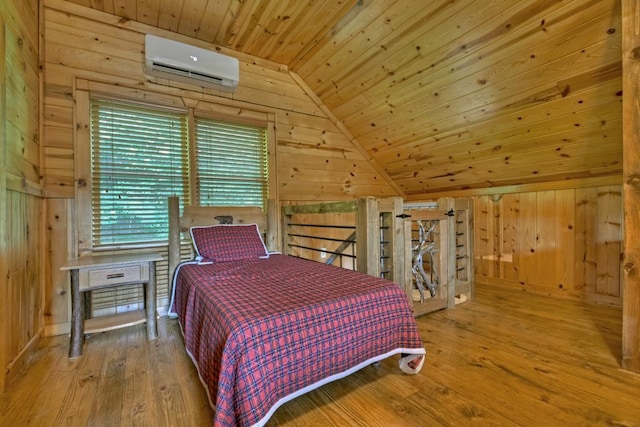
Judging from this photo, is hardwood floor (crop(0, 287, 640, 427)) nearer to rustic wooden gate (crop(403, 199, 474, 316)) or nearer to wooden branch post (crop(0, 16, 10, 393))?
wooden branch post (crop(0, 16, 10, 393))

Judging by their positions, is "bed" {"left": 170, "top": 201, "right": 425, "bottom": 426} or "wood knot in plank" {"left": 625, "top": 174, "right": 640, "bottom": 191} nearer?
"bed" {"left": 170, "top": 201, "right": 425, "bottom": 426}

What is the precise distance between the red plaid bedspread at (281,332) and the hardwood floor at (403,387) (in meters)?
0.19

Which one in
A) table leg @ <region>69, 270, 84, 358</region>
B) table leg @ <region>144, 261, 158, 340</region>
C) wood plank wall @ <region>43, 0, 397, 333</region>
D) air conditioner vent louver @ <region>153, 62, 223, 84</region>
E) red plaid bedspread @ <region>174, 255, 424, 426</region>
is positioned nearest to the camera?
red plaid bedspread @ <region>174, 255, 424, 426</region>

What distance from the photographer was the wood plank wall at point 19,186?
153cm

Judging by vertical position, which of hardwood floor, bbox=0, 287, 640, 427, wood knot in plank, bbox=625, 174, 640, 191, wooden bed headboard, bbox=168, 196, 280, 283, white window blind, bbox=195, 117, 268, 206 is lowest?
hardwood floor, bbox=0, 287, 640, 427

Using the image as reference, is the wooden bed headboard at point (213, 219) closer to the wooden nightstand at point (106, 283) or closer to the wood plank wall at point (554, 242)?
the wooden nightstand at point (106, 283)

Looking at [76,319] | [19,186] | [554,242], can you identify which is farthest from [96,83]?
[554,242]

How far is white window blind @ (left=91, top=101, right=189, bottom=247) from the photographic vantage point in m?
2.50

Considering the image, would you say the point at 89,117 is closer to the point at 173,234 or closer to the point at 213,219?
the point at 173,234

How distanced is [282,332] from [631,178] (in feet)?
6.76

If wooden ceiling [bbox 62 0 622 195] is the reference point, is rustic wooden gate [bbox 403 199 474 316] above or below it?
below

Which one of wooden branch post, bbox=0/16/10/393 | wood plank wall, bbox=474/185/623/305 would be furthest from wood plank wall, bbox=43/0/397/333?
wood plank wall, bbox=474/185/623/305

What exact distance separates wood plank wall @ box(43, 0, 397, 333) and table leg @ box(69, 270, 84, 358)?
0.59m

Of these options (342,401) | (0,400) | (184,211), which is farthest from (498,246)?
(0,400)
